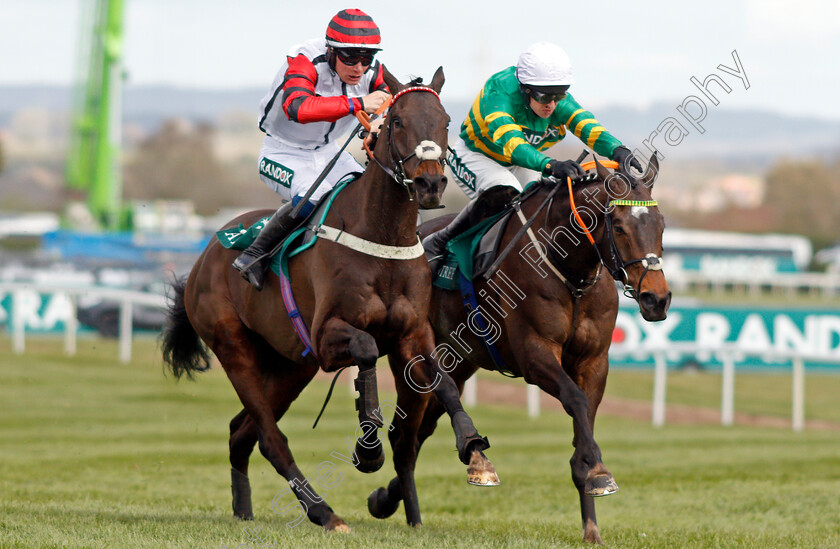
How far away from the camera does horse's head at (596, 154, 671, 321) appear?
4.99 m

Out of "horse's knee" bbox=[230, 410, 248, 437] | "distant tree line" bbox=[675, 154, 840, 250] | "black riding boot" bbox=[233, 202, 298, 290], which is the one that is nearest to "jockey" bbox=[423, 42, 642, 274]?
"black riding boot" bbox=[233, 202, 298, 290]

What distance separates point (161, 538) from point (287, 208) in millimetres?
1834

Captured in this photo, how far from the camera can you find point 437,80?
5.03m

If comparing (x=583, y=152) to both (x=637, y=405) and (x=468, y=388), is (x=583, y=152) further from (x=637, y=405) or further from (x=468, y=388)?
(x=637, y=405)

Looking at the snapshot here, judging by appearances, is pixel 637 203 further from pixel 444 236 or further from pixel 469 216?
pixel 444 236

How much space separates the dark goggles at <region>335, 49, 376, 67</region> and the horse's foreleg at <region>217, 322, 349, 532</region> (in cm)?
170

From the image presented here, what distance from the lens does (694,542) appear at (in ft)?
18.6

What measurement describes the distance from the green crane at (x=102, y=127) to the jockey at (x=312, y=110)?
3680 centimetres

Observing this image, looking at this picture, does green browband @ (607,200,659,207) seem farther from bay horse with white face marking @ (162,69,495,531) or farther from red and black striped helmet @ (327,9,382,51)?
red and black striped helmet @ (327,9,382,51)

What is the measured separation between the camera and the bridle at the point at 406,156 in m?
4.62

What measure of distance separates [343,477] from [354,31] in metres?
4.51

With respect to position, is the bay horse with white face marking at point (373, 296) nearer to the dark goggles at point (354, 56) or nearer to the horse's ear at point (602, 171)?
the dark goggles at point (354, 56)

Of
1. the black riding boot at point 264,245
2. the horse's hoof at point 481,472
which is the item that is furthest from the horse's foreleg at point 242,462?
the horse's hoof at point 481,472

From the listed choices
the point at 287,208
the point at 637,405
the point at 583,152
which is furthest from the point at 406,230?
the point at 637,405
